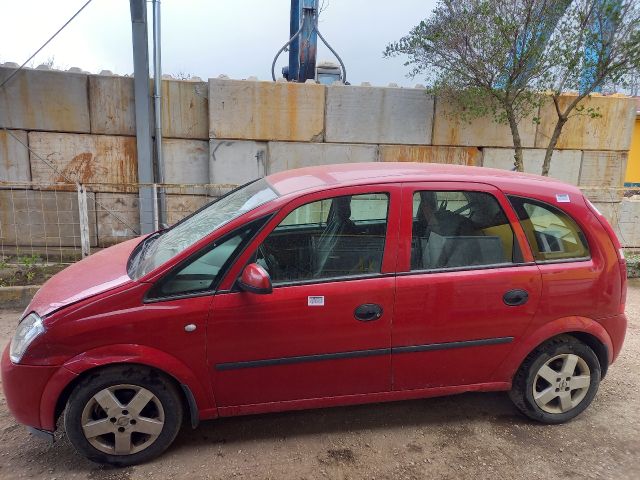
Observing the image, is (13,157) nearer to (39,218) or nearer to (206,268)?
(39,218)

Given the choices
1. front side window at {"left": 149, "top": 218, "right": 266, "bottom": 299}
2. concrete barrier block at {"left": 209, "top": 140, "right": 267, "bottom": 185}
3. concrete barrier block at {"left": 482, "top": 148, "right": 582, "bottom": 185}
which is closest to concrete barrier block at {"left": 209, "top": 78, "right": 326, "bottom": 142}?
concrete barrier block at {"left": 209, "top": 140, "right": 267, "bottom": 185}

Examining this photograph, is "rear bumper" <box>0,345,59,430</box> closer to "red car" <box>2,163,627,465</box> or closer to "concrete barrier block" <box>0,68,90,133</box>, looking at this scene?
"red car" <box>2,163,627,465</box>

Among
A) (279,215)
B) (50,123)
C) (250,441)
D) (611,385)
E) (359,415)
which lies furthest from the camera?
(50,123)

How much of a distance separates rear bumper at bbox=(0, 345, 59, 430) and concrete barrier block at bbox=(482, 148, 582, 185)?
7024 mm

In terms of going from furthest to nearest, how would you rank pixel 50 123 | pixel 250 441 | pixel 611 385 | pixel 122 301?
pixel 50 123 < pixel 611 385 < pixel 250 441 < pixel 122 301

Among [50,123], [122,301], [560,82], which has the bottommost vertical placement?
[122,301]

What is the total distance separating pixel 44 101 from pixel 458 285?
6.46m

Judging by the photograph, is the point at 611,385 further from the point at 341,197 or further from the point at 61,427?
the point at 61,427

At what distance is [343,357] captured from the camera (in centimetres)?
267

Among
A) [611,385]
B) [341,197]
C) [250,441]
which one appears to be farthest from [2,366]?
[611,385]

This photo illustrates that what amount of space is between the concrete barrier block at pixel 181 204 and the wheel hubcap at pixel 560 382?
17.3 feet

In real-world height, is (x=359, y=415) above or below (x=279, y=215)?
below

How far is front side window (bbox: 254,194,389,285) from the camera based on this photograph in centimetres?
263

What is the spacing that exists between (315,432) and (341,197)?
59.4 inches
